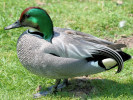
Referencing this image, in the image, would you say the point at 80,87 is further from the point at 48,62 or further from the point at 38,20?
the point at 38,20

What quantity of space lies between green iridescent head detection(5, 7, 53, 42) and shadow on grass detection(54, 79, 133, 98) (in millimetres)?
795

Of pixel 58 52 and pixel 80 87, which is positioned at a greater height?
pixel 58 52

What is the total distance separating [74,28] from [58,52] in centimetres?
227

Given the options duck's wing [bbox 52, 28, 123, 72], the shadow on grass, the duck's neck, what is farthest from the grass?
the duck's neck

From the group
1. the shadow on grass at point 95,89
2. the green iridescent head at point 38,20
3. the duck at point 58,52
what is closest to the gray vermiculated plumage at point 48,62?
the duck at point 58,52

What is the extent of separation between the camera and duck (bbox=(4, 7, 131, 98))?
3.62m

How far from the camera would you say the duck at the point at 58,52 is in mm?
3621

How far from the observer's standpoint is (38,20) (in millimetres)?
3764

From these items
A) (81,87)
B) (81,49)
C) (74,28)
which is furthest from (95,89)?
(74,28)

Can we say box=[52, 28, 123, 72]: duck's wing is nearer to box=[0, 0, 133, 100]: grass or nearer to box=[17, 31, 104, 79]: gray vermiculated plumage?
box=[17, 31, 104, 79]: gray vermiculated plumage

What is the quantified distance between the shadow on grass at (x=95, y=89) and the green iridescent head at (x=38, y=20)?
31.3 inches

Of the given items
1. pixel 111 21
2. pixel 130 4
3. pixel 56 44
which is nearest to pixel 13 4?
pixel 111 21

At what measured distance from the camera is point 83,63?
3658mm

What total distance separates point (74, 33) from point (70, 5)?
2.78 meters
